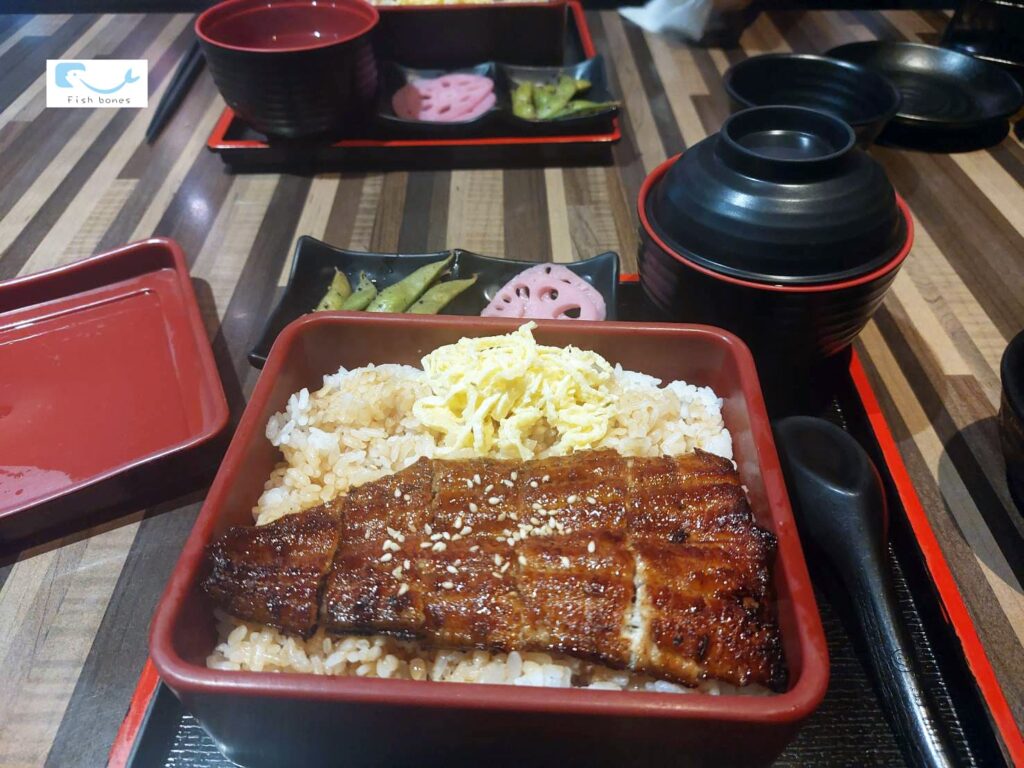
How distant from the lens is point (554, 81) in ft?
10.4

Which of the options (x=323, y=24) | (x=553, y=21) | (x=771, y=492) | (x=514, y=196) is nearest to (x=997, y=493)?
(x=771, y=492)

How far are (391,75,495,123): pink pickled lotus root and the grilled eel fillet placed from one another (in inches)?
82.3

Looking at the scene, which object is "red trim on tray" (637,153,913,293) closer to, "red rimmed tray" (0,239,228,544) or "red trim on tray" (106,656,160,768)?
"red rimmed tray" (0,239,228,544)

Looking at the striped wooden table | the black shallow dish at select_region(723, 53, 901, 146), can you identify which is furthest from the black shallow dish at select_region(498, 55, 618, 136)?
the black shallow dish at select_region(723, 53, 901, 146)

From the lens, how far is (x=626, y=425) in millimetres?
1547

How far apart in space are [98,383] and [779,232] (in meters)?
1.81

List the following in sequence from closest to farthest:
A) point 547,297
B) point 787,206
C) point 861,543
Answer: point 861,543 → point 787,206 → point 547,297

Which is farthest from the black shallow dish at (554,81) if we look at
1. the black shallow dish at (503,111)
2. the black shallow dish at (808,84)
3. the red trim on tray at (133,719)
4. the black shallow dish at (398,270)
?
the red trim on tray at (133,719)

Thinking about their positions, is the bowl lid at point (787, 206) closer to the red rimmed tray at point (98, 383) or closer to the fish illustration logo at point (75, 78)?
the red rimmed tray at point (98, 383)

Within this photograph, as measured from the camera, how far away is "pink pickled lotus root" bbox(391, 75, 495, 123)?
2959 mm

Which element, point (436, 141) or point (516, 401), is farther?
point (436, 141)

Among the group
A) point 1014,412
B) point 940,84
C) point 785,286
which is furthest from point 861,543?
point 940,84

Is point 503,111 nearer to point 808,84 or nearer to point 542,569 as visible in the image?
point 808,84

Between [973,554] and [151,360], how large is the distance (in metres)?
2.17
